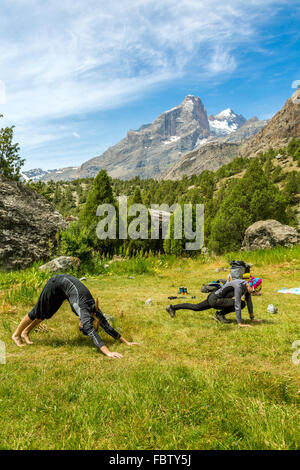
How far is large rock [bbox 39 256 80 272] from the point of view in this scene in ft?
36.8

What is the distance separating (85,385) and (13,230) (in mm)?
10625

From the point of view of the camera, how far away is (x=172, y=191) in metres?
79.1

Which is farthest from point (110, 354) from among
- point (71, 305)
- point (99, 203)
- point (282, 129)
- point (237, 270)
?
point (282, 129)

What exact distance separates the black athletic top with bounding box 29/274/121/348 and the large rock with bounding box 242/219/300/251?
13183mm

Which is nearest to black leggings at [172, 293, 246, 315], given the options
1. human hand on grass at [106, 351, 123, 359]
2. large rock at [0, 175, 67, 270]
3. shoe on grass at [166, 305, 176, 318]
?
shoe on grass at [166, 305, 176, 318]

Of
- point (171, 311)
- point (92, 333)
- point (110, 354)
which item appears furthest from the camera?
point (171, 311)

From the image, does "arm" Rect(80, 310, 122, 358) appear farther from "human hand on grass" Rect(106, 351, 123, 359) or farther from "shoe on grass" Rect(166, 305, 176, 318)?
"shoe on grass" Rect(166, 305, 176, 318)

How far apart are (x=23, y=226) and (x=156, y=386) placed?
447 inches

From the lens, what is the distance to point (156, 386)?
297cm

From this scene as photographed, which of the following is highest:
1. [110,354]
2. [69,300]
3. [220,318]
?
[69,300]

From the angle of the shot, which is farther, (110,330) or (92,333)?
(110,330)

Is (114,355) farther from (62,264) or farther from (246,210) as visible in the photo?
(246,210)

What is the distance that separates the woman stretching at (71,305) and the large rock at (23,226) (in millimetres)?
7708

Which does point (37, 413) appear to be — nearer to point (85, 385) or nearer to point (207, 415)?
point (85, 385)
